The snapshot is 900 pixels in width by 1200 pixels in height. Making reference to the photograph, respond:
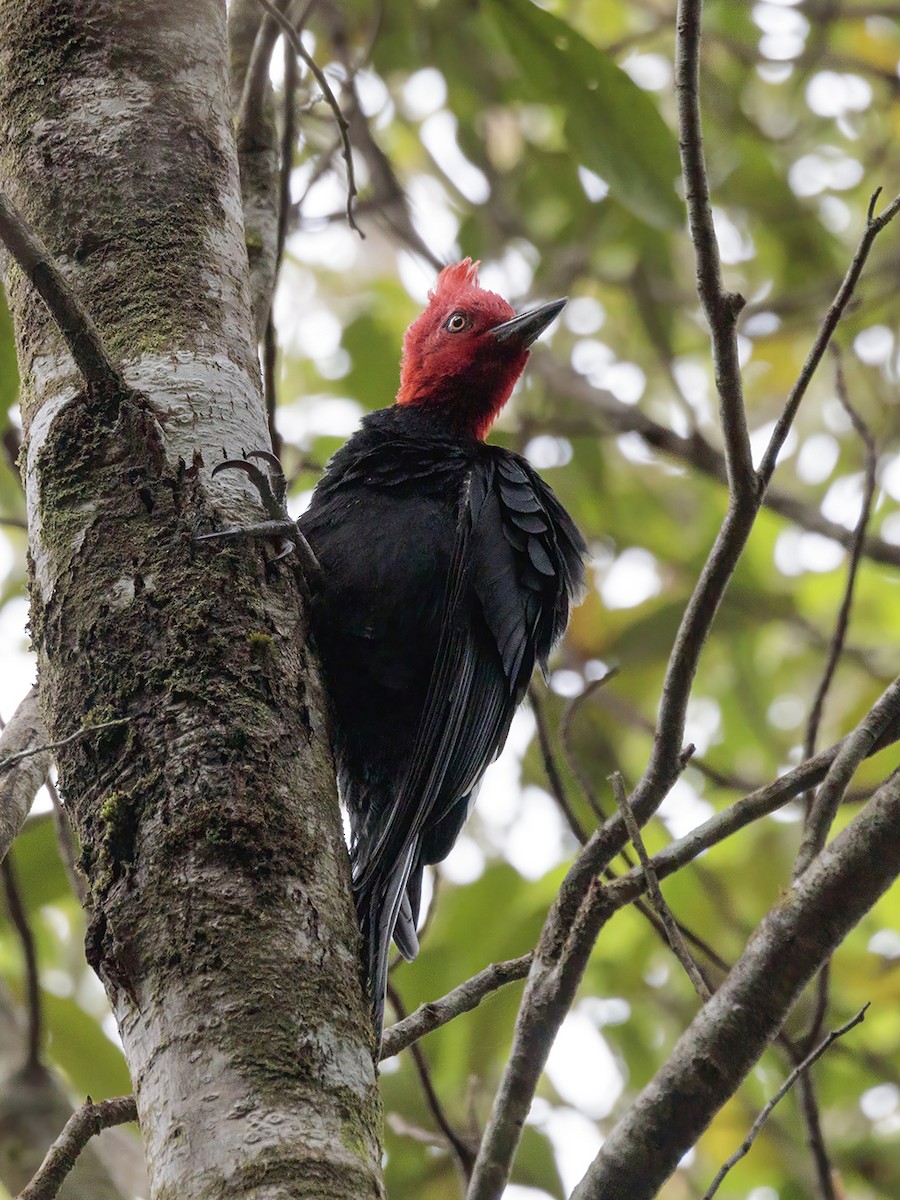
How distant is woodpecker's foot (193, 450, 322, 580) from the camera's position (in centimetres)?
207

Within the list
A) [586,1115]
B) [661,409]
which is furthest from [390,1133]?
[661,409]

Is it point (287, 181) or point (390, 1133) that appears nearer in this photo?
point (287, 181)

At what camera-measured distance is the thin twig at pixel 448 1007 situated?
6.71ft

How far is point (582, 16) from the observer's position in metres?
6.60

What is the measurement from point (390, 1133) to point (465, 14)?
3894mm

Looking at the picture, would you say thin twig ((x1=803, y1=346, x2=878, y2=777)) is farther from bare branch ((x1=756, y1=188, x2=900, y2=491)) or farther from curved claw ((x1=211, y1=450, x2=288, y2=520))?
curved claw ((x1=211, y1=450, x2=288, y2=520))

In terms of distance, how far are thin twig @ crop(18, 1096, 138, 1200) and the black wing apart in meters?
0.55

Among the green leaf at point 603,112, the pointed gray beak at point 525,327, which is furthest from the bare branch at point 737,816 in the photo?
the green leaf at point 603,112

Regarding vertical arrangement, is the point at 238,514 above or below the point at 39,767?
above

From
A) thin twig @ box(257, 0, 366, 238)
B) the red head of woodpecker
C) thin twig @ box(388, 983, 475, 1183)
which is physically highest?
the red head of woodpecker

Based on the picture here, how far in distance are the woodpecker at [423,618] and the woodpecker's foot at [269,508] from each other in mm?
213

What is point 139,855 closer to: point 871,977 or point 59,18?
point 59,18

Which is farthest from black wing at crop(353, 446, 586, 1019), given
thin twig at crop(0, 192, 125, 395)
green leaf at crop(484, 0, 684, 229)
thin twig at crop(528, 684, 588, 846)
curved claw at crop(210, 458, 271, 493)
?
green leaf at crop(484, 0, 684, 229)

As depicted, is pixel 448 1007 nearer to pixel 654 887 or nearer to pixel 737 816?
pixel 654 887
